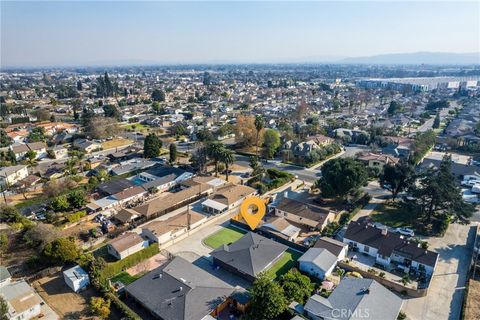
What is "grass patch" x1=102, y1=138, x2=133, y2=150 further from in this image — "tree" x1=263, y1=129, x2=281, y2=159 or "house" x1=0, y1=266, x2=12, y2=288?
"house" x1=0, y1=266, x2=12, y2=288

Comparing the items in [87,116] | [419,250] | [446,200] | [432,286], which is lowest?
[432,286]

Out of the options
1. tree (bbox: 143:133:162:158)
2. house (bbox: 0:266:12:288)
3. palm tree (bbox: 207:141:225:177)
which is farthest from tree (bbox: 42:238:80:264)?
tree (bbox: 143:133:162:158)

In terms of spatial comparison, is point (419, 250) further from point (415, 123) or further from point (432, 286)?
point (415, 123)

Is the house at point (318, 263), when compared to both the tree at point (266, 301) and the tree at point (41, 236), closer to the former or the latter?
the tree at point (266, 301)

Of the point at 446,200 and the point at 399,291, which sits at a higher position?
the point at 446,200

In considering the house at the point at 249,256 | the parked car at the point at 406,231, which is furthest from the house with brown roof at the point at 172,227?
the parked car at the point at 406,231

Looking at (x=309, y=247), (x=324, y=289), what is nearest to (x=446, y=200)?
(x=309, y=247)
